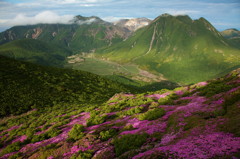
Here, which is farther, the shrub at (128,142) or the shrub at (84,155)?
the shrub at (84,155)

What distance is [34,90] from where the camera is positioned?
56.2 meters

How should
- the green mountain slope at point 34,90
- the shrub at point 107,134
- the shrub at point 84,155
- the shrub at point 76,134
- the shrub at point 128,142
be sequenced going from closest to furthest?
1. the shrub at point 128,142
2. the shrub at point 84,155
3. the shrub at point 107,134
4. the shrub at point 76,134
5. the green mountain slope at point 34,90

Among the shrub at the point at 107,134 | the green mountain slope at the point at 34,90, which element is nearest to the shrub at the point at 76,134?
the shrub at the point at 107,134

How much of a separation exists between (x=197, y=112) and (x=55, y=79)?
6767 cm

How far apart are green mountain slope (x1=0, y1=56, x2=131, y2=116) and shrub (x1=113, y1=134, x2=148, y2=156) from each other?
40.0m

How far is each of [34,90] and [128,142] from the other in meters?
54.8

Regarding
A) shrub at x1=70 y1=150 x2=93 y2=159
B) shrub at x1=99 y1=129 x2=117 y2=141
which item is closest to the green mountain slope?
shrub at x1=99 y1=129 x2=117 y2=141

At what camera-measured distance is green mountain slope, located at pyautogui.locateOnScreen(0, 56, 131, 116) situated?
4681 cm

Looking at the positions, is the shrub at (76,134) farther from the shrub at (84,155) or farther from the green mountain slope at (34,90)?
the green mountain slope at (34,90)

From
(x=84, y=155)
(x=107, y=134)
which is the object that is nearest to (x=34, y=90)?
(x=107, y=134)

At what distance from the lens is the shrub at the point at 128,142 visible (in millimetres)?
11094

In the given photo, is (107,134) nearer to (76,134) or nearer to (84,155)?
(84,155)

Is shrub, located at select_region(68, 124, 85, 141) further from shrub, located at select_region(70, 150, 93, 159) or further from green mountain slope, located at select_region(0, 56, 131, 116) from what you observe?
green mountain slope, located at select_region(0, 56, 131, 116)

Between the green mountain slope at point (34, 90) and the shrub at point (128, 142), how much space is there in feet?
131
